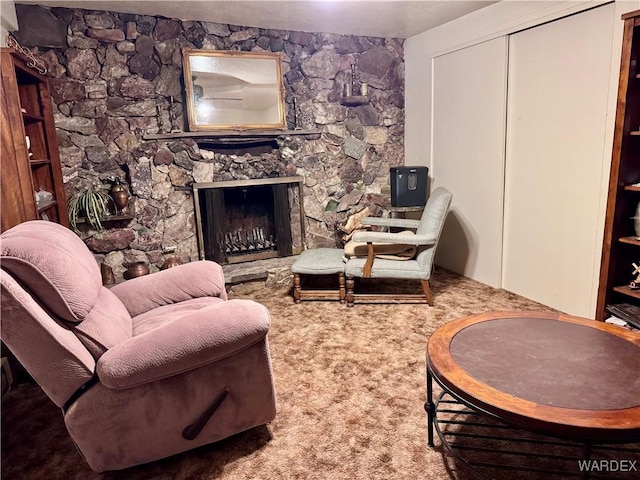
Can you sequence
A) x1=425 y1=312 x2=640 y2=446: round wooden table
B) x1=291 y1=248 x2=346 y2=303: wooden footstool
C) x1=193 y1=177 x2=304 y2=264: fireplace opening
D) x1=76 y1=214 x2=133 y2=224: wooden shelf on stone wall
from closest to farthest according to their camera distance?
x1=425 y1=312 x2=640 y2=446: round wooden table, x1=291 y1=248 x2=346 y2=303: wooden footstool, x1=76 y1=214 x2=133 y2=224: wooden shelf on stone wall, x1=193 y1=177 x2=304 y2=264: fireplace opening

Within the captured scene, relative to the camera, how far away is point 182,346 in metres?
1.54

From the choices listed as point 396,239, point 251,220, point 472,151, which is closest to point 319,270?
point 396,239

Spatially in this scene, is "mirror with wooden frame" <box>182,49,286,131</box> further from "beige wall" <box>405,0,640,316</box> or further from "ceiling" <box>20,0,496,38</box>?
"beige wall" <box>405,0,640,316</box>

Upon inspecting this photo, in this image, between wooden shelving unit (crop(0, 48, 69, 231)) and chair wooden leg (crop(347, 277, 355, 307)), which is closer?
wooden shelving unit (crop(0, 48, 69, 231))

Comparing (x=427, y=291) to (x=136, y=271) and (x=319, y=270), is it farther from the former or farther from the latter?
(x=136, y=271)

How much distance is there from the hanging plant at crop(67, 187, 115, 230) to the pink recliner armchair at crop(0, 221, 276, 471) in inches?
67.7

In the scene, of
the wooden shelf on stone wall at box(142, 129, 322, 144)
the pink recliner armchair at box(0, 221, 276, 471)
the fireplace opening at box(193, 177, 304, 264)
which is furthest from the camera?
the fireplace opening at box(193, 177, 304, 264)

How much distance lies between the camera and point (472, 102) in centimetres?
365

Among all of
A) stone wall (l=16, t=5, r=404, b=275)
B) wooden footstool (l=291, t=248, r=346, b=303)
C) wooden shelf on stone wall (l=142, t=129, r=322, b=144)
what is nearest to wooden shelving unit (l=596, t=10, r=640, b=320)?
wooden footstool (l=291, t=248, r=346, b=303)

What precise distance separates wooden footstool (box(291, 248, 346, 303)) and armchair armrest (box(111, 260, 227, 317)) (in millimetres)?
1022

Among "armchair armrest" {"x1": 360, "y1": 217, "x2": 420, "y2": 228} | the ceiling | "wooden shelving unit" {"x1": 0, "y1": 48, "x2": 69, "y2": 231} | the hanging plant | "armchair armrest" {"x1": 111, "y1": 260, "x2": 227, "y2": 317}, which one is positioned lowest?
Result: "armchair armrest" {"x1": 111, "y1": 260, "x2": 227, "y2": 317}

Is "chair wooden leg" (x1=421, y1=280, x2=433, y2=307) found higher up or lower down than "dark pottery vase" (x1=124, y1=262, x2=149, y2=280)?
lower down

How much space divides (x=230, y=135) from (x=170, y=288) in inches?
75.8

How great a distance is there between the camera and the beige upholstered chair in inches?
126
